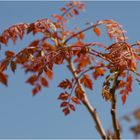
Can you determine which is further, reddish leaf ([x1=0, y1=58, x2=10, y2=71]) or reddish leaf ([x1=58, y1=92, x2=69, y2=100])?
reddish leaf ([x1=58, y1=92, x2=69, y2=100])

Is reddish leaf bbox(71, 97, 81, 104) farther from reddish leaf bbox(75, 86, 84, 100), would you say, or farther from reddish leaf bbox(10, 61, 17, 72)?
reddish leaf bbox(10, 61, 17, 72)

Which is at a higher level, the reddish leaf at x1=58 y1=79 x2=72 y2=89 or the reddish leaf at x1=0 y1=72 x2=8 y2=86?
the reddish leaf at x1=58 y1=79 x2=72 y2=89

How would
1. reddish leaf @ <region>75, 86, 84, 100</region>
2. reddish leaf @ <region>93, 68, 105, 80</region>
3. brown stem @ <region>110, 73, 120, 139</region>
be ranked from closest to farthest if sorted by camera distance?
1. brown stem @ <region>110, 73, 120, 139</region>
2. reddish leaf @ <region>75, 86, 84, 100</region>
3. reddish leaf @ <region>93, 68, 105, 80</region>

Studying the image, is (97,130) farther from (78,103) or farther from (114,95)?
(114,95)

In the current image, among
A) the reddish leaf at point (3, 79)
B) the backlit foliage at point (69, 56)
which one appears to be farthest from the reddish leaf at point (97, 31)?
the reddish leaf at point (3, 79)

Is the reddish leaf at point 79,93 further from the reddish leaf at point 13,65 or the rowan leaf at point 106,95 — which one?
the reddish leaf at point 13,65

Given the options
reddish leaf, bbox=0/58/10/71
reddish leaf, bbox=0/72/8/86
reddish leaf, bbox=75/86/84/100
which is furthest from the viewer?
reddish leaf, bbox=75/86/84/100

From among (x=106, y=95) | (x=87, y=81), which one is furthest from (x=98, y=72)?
(x=106, y=95)

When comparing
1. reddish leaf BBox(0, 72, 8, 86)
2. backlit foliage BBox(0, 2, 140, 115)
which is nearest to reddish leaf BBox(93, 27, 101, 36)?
backlit foliage BBox(0, 2, 140, 115)

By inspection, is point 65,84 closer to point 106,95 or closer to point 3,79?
point 106,95

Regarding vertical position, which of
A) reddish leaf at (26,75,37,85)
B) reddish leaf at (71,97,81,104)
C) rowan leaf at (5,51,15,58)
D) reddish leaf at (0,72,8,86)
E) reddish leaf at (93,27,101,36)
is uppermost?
reddish leaf at (93,27,101,36)

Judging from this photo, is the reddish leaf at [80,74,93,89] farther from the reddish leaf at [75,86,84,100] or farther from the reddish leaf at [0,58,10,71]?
the reddish leaf at [0,58,10,71]

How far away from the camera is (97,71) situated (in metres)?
2.24

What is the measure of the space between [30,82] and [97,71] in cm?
47
